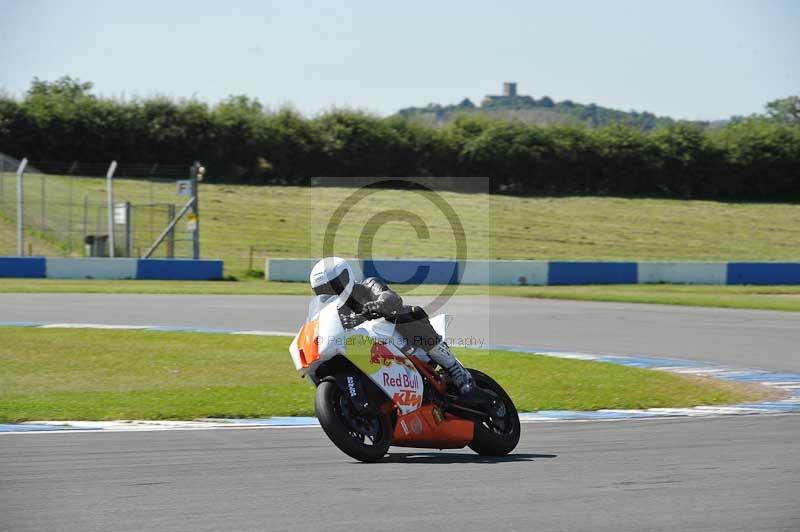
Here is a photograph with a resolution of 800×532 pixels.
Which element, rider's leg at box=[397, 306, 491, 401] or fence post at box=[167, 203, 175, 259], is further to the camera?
fence post at box=[167, 203, 175, 259]

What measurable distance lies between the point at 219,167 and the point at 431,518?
41262 millimetres

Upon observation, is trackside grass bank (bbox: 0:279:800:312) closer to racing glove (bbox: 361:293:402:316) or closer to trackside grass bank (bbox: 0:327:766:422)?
trackside grass bank (bbox: 0:327:766:422)

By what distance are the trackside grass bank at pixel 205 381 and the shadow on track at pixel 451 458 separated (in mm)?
2444

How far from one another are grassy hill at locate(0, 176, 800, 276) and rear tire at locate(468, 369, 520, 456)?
907 inches

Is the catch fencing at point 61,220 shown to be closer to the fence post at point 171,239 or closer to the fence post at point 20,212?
the fence post at point 171,239

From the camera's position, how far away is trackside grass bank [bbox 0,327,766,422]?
32.5 ft

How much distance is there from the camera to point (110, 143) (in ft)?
144

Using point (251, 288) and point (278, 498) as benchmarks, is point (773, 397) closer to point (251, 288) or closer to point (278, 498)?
point (278, 498)

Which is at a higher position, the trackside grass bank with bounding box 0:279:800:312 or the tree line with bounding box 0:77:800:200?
the tree line with bounding box 0:77:800:200

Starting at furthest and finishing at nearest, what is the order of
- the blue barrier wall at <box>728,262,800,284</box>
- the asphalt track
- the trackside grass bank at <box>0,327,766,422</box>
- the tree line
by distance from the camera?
the tree line → the blue barrier wall at <box>728,262,800,284</box> → the trackside grass bank at <box>0,327,766,422</box> → the asphalt track

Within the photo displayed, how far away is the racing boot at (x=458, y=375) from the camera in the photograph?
295 inches

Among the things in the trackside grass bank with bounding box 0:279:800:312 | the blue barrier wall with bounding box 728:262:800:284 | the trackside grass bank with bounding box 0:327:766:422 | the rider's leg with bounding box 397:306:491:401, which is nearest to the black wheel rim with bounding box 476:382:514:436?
the rider's leg with bounding box 397:306:491:401

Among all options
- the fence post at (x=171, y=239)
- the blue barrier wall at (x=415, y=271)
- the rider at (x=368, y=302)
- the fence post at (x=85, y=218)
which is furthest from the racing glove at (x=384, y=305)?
the fence post at (x=171, y=239)

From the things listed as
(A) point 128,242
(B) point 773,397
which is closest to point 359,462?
(B) point 773,397
